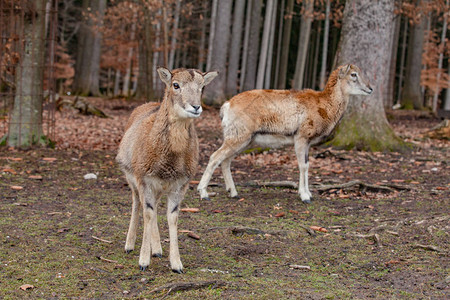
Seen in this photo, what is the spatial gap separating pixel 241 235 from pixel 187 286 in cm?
193

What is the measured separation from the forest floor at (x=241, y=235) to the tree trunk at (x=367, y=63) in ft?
4.90

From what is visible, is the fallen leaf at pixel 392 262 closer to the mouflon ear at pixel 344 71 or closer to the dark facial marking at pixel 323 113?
the dark facial marking at pixel 323 113

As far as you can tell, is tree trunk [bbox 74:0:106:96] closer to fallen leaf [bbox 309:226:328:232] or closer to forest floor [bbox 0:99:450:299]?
forest floor [bbox 0:99:450:299]

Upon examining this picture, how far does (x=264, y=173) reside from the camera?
1070cm

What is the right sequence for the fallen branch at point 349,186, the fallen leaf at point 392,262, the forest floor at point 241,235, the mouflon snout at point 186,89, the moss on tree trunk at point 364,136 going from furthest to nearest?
1. the moss on tree trunk at point 364,136
2. the fallen branch at point 349,186
3. the fallen leaf at point 392,262
4. the mouflon snout at point 186,89
5. the forest floor at point 241,235

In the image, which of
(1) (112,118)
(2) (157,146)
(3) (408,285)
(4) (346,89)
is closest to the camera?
(3) (408,285)

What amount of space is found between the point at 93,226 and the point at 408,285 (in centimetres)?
363

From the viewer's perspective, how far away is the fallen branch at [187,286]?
450 cm

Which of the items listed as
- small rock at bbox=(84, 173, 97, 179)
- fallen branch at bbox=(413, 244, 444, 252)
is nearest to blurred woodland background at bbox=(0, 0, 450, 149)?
small rock at bbox=(84, 173, 97, 179)

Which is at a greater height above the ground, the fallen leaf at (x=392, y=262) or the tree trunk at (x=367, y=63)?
the tree trunk at (x=367, y=63)

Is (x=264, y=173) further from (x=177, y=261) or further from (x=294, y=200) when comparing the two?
(x=177, y=261)

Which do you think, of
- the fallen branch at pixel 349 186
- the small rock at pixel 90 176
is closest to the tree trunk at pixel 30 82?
the small rock at pixel 90 176

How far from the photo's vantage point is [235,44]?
27.8 metres

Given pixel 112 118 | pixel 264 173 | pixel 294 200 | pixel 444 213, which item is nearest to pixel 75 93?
pixel 112 118
